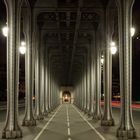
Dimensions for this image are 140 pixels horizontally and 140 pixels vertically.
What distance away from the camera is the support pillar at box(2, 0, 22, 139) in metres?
23.7

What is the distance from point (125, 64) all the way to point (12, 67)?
19.1ft

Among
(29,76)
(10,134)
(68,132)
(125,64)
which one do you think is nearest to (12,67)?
(10,134)

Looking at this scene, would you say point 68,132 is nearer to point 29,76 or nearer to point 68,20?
point 29,76

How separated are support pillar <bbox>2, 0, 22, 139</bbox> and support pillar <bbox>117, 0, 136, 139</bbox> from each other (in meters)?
5.33

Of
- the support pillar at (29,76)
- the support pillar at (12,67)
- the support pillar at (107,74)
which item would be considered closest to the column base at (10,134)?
the support pillar at (12,67)

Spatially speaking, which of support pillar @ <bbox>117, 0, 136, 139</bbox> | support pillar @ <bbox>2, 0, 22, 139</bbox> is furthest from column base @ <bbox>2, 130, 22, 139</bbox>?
support pillar @ <bbox>117, 0, 136, 139</bbox>

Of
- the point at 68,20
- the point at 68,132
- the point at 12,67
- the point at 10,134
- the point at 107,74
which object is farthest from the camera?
the point at 68,20

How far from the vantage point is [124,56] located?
24.4 meters

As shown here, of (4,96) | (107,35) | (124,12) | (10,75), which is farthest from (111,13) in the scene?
(4,96)

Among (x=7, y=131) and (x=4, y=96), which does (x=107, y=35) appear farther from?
(x=4, y=96)

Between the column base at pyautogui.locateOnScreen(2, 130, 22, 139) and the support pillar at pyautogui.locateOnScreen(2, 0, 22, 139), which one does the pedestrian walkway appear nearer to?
the column base at pyautogui.locateOnScreen(2, 130, 22, 139)

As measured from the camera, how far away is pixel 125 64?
2431 centimetres

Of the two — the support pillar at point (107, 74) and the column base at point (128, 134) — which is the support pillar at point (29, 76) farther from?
the column base at point (128, 134)

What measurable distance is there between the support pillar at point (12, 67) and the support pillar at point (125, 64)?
5.33 meters
